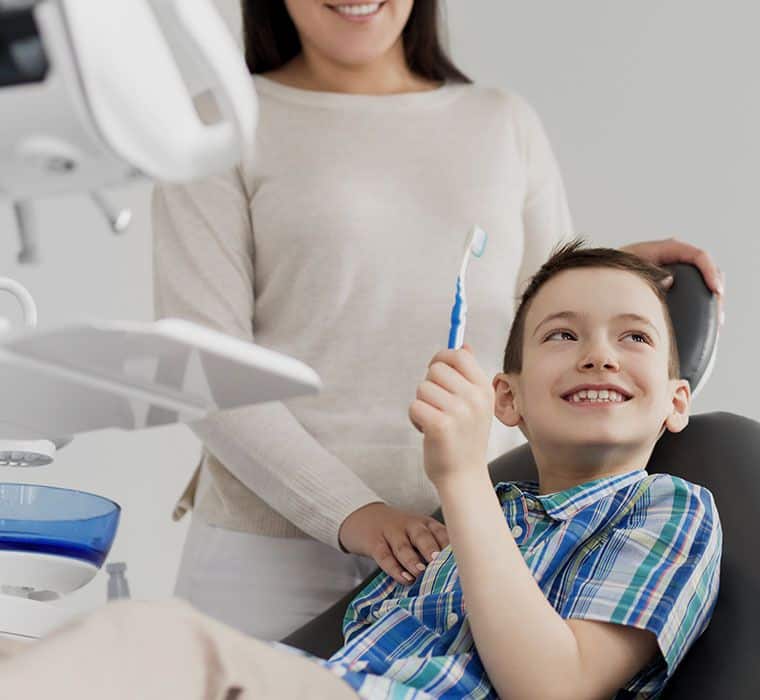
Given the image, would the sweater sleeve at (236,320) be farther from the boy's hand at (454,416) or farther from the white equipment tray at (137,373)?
the white equipment tray at (137,373)

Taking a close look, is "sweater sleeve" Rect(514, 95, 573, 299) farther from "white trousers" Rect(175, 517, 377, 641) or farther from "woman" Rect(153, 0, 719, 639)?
"white trousers" Rect(175, 517, 377, 641)

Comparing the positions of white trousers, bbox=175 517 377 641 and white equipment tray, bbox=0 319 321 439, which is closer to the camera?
white equipment tray, bbox=0 319 321 439

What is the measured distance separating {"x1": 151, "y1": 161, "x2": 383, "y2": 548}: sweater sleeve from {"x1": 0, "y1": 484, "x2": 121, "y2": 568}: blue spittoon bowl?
31cm

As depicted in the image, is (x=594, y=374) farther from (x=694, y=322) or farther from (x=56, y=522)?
(x=56, y=522)

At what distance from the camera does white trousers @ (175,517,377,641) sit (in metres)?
1.49

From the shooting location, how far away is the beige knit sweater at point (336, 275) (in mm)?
1517

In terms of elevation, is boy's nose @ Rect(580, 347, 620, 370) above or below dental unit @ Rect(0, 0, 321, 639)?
below

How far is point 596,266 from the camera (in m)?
1.35

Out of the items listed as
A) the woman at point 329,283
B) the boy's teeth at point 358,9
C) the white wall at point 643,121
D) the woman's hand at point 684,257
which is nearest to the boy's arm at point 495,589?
the woman at point 329,283

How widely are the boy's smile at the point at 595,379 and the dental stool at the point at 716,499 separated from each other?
0.15 feet

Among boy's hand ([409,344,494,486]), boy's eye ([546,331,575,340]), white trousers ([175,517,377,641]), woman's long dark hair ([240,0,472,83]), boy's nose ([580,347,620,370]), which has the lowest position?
white trousers ([175,517,377,641])

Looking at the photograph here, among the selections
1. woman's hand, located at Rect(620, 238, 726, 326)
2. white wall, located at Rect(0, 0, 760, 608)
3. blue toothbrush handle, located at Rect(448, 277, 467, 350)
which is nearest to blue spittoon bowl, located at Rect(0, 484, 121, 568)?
blue toothbrush handle, located at Rect(448, 277, 467, 350)

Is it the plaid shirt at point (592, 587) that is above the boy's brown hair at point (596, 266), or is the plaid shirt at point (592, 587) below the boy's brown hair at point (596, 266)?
below

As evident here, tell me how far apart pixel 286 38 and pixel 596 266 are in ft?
1.98
